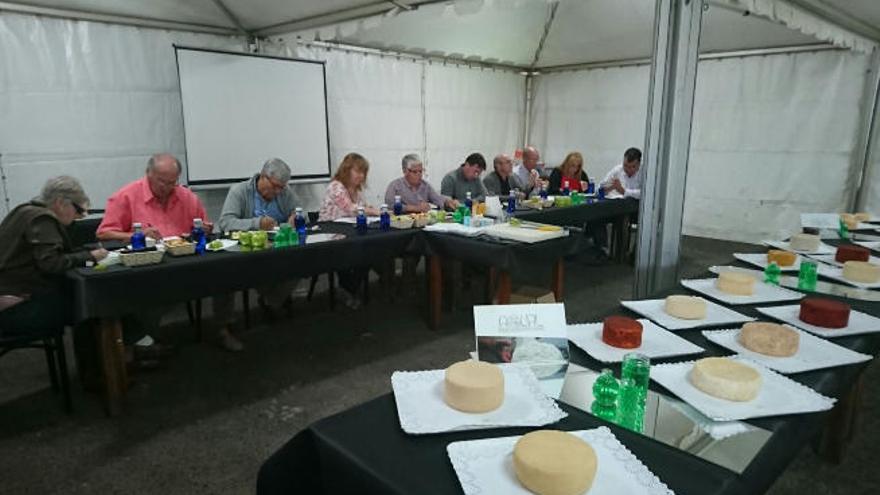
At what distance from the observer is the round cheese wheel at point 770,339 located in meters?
1.15

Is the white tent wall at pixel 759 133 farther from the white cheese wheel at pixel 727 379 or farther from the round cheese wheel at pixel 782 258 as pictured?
the white cheese wheel at pixel 727 379

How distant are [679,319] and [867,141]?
4898 millimetres

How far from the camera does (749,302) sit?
59.3 inches

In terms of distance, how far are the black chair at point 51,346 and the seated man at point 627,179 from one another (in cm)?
391

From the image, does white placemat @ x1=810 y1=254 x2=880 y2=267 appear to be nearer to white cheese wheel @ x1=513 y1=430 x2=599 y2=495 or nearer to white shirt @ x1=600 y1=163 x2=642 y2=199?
white cheese wheel @ x1=513 y1=430 x2=599 y2=495

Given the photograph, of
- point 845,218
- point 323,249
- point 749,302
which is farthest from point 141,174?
point 845,218

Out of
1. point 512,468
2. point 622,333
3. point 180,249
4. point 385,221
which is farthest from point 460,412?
point 385,221

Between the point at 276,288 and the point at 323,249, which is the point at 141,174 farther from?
the point at 323,249

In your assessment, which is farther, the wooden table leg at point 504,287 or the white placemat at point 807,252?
the wooden table leg at point 504,287

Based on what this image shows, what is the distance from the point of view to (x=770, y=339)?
1.16 m

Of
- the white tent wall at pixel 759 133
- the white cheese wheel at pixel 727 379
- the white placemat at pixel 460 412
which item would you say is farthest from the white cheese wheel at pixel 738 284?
the white tent wall at pixel 759 133

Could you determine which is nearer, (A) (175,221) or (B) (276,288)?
(A) (175,221)

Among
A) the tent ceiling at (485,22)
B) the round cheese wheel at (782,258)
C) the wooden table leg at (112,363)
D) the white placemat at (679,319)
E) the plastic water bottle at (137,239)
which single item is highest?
the tent ceiling at (485,22)

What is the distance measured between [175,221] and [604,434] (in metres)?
2.53
